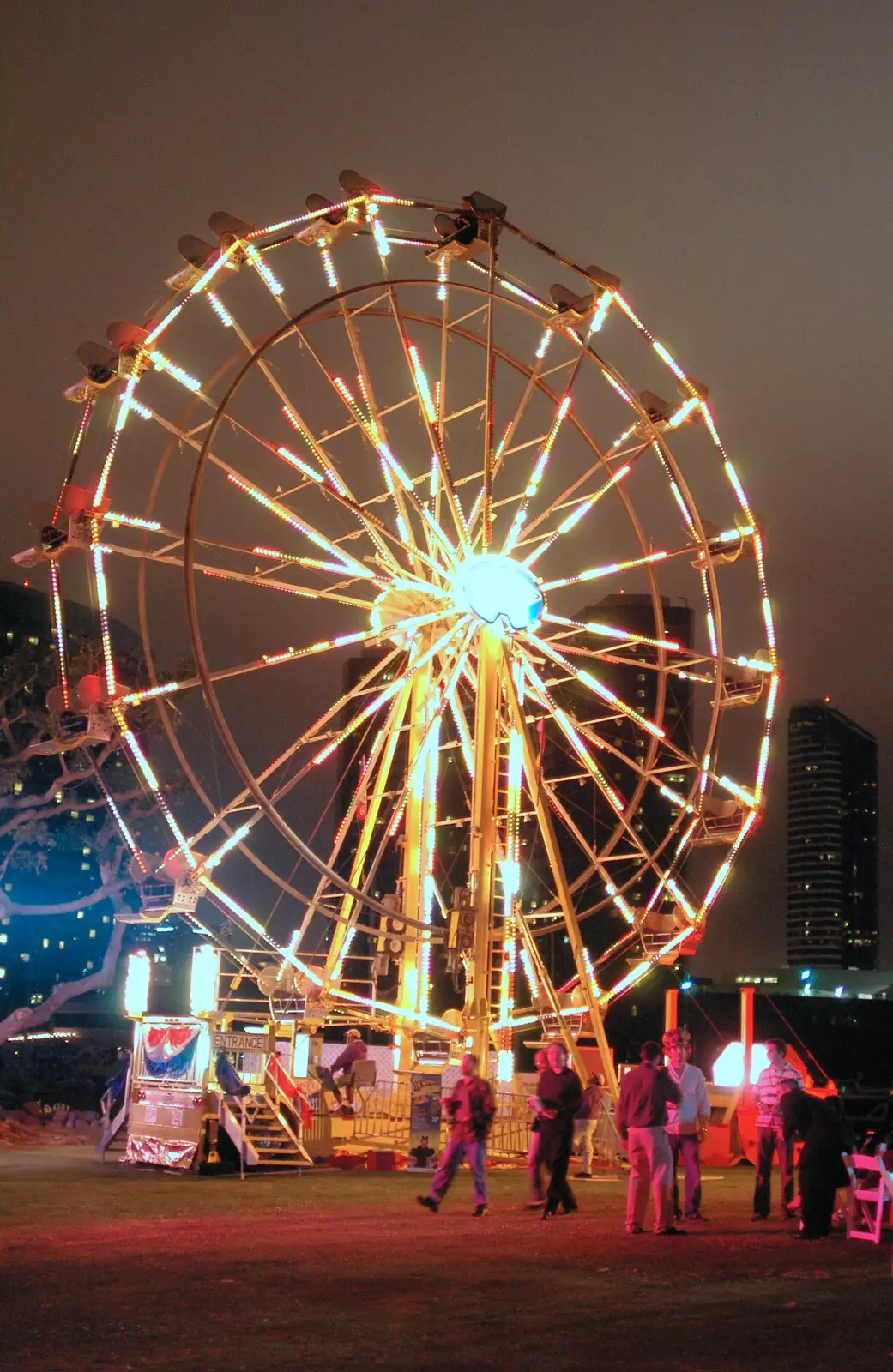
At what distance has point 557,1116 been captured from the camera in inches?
496

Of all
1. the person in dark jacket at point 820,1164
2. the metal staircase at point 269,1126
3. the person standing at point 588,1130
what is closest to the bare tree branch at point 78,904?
the metal staircase at point 269,1126

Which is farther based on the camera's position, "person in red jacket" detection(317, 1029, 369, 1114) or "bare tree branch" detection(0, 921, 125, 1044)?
"bare tree branch" detection(0, 921, 125, 1044)

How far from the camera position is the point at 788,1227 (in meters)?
Result: 12.4

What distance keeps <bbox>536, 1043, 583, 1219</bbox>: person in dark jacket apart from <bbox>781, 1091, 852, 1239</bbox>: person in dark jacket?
1.79 m

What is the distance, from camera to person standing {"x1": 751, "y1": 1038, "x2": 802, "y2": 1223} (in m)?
12.9

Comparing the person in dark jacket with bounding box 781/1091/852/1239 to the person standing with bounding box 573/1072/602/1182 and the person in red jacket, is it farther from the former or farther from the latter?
the person in red jacket

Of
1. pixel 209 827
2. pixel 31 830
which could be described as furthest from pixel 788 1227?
pixel 31 830

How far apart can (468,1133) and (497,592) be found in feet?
26.8

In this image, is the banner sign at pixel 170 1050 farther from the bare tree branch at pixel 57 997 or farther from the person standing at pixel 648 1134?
the bare tree branch at pixel 57 997

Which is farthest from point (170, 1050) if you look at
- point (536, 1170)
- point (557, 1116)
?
point (557, 1116)

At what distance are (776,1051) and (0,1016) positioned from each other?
42.9m

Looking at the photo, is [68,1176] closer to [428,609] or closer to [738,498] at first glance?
[428,609]

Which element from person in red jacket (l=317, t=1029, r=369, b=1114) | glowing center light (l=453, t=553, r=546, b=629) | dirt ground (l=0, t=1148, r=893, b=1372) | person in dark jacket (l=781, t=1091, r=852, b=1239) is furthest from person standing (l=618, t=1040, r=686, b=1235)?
person in red jacket (l=317, t=1029, r=369, b=1114)

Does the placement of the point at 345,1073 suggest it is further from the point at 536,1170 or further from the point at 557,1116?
the point at 557,1116
